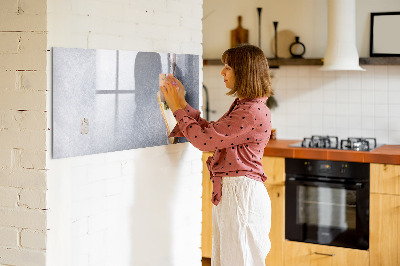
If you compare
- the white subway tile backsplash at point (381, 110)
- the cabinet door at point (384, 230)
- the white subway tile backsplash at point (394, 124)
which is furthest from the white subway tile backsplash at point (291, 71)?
the cabinet door at point (384, 230)

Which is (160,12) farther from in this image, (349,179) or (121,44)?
(349,179)

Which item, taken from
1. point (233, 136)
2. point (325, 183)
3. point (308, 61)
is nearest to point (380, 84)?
point (308, 61)

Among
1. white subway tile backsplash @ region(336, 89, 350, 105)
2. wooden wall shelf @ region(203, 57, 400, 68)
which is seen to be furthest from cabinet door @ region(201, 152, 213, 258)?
white subway tile backsplash @ region(336, 89, 350, 105)

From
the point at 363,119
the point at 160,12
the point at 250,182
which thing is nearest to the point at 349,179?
the point at 363,119

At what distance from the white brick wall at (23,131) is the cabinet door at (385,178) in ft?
8.55

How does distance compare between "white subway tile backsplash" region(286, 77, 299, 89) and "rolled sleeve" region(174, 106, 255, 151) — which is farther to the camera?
"white subway tile backsplash" region(286, 77, 299, 89)

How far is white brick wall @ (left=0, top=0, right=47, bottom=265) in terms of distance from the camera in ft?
7.39

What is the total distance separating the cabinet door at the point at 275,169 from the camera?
4.51 m

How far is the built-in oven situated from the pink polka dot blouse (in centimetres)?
156

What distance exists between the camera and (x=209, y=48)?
547 cm

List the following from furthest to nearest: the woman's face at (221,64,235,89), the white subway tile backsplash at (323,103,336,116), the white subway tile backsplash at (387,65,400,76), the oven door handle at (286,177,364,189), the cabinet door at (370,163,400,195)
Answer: the white subway tile backsplash at (323,103,336,116) → the white subway tile backsplash at (387,65,400,76) → the oven door handle at (286,177,364,189) → the cabinet door at (370,163,400,195) → the woman's face at (221,64,235,89)

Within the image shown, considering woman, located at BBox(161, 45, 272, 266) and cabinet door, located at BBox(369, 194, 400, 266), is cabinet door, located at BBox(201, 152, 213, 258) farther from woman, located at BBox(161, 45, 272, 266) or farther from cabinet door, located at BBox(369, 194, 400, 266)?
woman, located at BBox(161, 45, 272, 266)

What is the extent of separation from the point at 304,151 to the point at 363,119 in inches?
30.9

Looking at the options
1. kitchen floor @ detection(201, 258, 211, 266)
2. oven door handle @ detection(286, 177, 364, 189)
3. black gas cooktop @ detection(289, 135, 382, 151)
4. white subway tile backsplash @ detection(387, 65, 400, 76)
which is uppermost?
white subway tile backsplash @ detection(387, 65, 400, 76)
